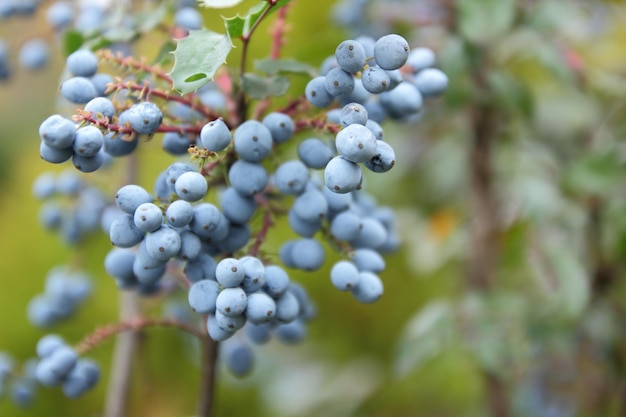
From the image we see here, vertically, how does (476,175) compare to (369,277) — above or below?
below

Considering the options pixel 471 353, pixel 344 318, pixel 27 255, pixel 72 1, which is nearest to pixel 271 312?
pixel 471 353

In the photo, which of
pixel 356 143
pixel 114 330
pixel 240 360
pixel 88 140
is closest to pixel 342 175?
pixel 356 143

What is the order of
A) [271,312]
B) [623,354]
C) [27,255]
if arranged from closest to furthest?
1. [271,312]
2. [623,354]
3. [27,255]

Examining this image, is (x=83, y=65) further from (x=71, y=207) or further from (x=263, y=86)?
(x=71, y=207)

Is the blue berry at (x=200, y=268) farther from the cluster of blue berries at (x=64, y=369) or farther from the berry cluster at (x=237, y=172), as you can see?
the cluster of blue berries at (x=64, y=369)

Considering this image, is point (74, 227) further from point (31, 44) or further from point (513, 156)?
point (513, 156)

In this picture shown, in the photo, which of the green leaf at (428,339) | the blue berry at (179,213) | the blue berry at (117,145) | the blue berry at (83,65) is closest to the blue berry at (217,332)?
the blue berry at (179,213)
